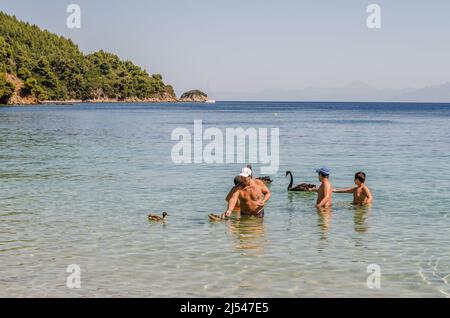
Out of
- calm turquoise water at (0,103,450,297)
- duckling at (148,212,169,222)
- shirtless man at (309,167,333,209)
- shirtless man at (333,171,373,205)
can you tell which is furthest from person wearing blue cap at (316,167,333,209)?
duckling at (148,212,169,222)

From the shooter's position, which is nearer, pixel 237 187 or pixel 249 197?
pixel 237 187

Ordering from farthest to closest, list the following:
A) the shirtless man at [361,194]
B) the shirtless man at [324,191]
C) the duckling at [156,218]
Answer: the shirtless man at [361,194] → the shirtless man at [324,191] → the duckling at [156,218]

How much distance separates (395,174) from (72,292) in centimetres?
2275

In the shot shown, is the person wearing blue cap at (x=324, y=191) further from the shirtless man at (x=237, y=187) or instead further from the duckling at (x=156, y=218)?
the duckling at (x=156, y=218)

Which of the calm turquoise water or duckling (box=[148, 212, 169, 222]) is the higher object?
duckling (box=[148, 212, 169, 222])

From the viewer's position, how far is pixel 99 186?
25.3m

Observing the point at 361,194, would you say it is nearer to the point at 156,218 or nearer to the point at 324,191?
the point at 324,191

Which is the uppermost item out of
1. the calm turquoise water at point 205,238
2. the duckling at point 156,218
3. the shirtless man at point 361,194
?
the shirtless man at point 361,194

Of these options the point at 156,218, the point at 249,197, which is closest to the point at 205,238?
the point at 156,218

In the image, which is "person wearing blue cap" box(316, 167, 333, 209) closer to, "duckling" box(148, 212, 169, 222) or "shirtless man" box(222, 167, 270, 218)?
"shirtless man" box(222, 167, 270, 218)

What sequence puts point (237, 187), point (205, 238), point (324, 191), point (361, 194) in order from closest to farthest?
point (205, 238) < point (237, 187) < point (324, 191) < point (361, 194)

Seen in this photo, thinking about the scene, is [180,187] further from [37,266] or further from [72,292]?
[72,292]

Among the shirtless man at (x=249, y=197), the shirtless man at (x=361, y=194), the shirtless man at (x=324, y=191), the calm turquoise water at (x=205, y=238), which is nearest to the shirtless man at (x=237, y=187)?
the shirtless man at (x=249, y=197)
